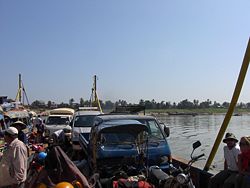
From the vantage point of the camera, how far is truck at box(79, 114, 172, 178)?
336 inches

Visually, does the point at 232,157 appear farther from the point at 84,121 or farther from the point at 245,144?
the point at 84,121

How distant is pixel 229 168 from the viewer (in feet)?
23.6

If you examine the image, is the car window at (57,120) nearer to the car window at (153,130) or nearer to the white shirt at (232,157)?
the car window at (153,130)

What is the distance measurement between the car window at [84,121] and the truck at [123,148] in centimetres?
778

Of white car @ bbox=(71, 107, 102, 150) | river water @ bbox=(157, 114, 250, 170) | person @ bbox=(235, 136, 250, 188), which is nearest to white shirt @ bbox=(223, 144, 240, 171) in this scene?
person @ bbox=(235, 136, 250, 188)

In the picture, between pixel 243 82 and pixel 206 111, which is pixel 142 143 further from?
pixel 206 111

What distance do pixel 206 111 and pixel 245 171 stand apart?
145656 millimetres

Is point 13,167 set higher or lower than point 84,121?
lower

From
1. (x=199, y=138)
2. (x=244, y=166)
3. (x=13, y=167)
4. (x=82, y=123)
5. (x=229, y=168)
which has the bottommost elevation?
(x=199, y=138)

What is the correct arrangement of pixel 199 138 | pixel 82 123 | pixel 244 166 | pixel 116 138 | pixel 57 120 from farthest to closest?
1. pixel 199 138
2. pixel 57 120
3. pixel 82 123
4. pixel 116 138
5. pixel 244 166

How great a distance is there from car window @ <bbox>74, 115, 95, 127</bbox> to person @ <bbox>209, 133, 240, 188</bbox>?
34.2ft

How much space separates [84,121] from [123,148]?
29.0 feet

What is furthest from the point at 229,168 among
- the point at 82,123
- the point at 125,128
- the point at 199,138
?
the point at 199,138

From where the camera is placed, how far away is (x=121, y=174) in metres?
7.81
